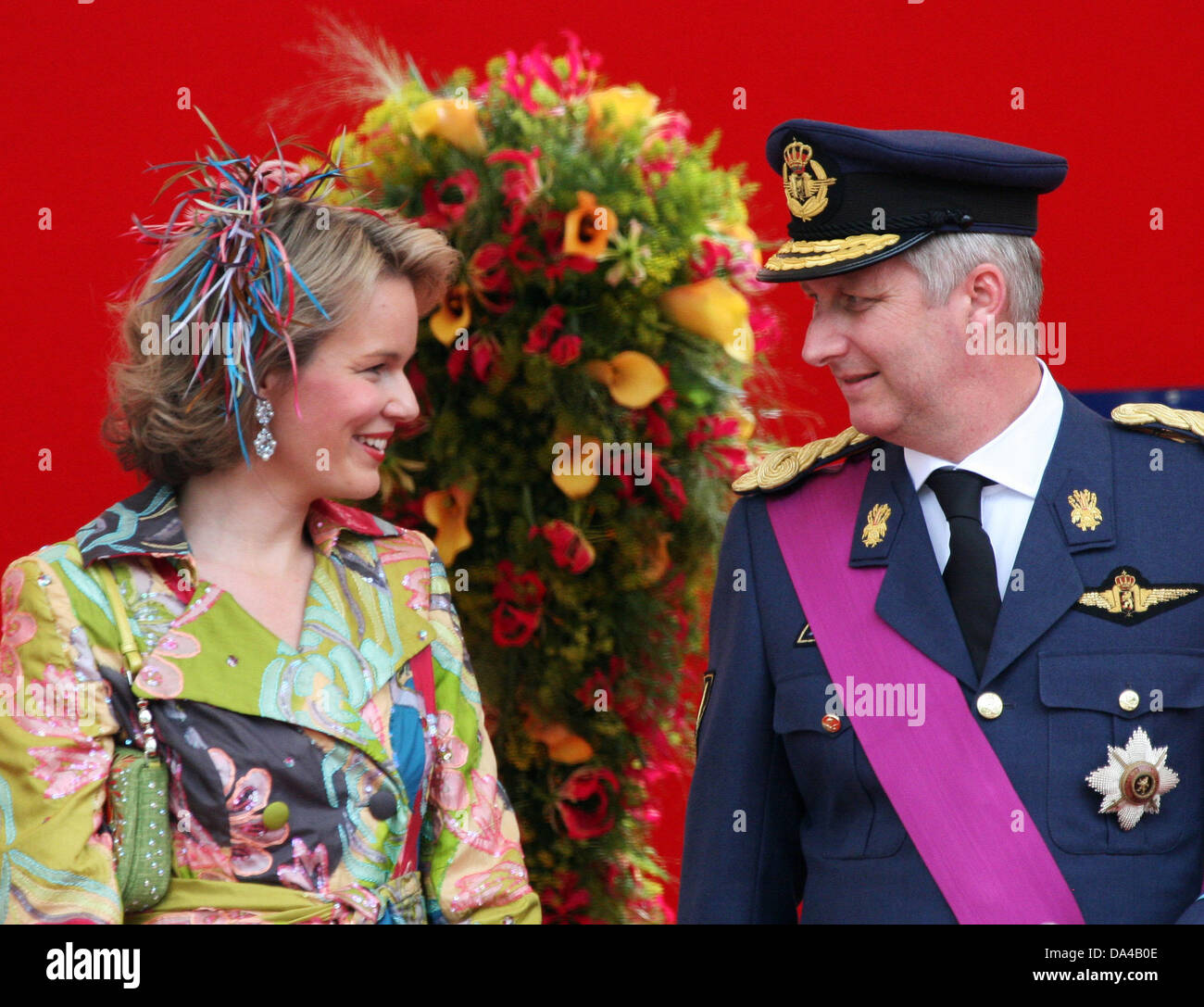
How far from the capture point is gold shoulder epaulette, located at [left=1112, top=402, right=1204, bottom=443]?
1.99 metres

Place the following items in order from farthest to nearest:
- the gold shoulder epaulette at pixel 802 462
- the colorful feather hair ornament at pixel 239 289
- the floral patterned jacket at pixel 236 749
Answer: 1. the gold shoulder epaulette at pixel 802 462
2. the colorful feather hair ornament at pixel 239 289
3. the floral patterned jacket at pixel 236 749

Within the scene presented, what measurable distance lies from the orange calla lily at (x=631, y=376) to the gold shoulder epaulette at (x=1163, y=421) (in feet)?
2.33

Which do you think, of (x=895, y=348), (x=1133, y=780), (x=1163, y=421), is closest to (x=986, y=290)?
(x=895, y=348)

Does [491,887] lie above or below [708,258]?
below

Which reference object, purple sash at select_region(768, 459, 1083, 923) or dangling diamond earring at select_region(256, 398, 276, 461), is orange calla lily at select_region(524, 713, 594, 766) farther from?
dangling diamond earring at select_region(256, 398, 276, 461)

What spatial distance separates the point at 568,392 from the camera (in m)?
2.41

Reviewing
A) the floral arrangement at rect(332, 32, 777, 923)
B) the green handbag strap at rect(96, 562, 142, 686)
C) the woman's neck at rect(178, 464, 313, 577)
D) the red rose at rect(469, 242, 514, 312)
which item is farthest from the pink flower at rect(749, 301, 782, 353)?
the green handbag strap at rect(96, 562, 142, 686)

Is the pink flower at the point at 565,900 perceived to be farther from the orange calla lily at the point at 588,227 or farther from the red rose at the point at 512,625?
the orange calla lily at the point at 588,227

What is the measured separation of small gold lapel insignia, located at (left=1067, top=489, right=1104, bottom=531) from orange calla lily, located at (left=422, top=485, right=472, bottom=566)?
96cm

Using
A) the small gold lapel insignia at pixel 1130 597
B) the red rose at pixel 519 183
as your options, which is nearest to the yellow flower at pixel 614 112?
the red rose at pixel 519 183

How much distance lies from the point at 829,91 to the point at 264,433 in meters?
1.64

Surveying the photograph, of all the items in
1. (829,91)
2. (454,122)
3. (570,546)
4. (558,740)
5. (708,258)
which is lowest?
(558,740)

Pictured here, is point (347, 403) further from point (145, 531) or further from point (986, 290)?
point (986, 290)

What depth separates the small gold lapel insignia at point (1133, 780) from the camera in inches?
71.2
